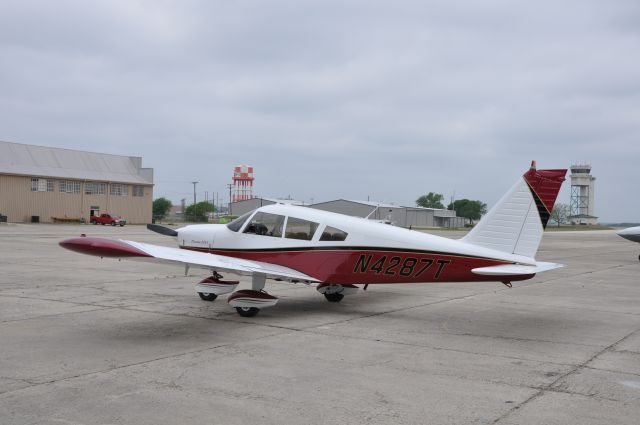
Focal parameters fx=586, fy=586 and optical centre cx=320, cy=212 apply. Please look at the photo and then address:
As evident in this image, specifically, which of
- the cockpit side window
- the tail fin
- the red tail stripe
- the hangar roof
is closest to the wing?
the cockpit side window

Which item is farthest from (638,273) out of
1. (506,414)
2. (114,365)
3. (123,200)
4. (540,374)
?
(123,200)

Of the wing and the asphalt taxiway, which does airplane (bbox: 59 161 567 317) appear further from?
the asphalt taxiway

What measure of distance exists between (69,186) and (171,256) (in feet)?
224

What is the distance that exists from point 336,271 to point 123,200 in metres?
70.6

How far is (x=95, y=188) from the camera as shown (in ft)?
240

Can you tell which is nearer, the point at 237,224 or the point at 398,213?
the point at 237,224

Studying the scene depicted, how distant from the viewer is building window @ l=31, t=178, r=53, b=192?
67.5 m

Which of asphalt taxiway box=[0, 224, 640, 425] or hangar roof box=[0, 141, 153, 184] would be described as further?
hangar roof box=[0, 141, 153, 184]

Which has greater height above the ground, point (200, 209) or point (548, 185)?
point (548, 185)

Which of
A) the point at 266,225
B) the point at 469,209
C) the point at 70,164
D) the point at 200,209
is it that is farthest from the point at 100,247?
the point at 469,209

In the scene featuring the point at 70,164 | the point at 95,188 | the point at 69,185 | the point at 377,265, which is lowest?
the point at 377,265

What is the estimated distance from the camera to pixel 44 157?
7188 cm

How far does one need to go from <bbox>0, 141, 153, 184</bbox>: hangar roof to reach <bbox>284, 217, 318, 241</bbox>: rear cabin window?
210 feet

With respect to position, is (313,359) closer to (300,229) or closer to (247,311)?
(247,311)
